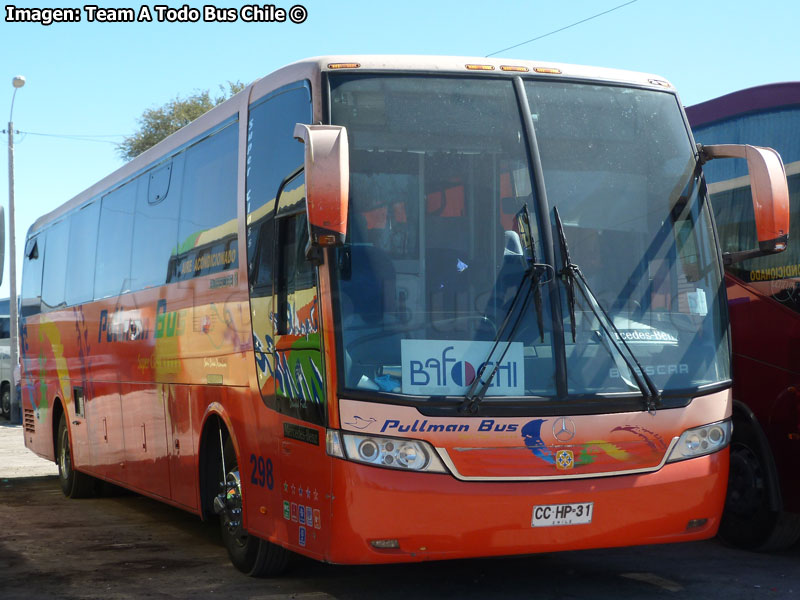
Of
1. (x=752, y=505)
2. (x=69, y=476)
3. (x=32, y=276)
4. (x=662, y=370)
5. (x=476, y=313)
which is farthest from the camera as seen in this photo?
(x=32, y=276)

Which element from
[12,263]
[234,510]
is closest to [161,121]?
[12,263]

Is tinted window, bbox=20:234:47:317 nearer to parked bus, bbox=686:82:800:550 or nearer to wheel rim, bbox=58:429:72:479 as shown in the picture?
→ wheel rim, bbox=58:429:72:479

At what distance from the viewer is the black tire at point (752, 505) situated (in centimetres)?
848

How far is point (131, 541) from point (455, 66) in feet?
17.3

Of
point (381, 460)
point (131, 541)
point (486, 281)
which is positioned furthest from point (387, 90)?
point (131, 541)

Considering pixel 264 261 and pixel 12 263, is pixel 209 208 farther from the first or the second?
pixel 12 263

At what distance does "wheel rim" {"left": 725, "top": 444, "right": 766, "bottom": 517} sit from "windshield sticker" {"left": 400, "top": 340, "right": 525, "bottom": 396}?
2.95 m

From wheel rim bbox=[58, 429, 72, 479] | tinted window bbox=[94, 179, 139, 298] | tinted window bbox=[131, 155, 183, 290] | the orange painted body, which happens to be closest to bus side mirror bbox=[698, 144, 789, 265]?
the orange painted body

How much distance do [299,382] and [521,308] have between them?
1400 millimetres

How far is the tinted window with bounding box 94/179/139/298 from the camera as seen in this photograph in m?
11.1

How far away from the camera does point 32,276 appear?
1589 cm

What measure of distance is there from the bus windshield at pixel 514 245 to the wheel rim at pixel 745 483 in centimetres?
189

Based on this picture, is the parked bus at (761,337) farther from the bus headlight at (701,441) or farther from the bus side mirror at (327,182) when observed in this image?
the bus side mirror at (327,182)

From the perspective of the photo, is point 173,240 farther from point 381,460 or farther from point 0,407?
point 0,407
